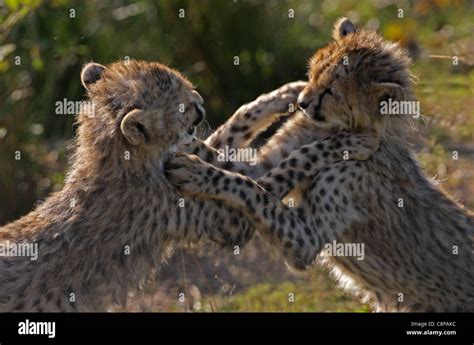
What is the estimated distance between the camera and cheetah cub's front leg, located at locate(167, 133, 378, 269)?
6320mm

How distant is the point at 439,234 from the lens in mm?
6766

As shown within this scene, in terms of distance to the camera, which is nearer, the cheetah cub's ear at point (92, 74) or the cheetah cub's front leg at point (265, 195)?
the cheetah cub's front leg at point (265, 195)

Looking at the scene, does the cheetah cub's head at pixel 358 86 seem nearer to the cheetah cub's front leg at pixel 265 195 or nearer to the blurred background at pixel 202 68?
the cheetah cub's front leg at pixel 265 195

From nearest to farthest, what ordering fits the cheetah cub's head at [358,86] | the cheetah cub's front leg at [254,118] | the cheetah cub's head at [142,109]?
the cheetah cub's head at [142,109], the cheetah cub's head at [358,86], the cheetah cub's front leg at [254,118]

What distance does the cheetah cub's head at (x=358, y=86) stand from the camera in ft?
21.3

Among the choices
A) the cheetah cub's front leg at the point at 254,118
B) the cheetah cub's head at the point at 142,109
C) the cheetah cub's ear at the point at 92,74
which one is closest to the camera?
the cheetah cub's head at the point at 142,109

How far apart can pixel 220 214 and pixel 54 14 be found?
430 centimetres

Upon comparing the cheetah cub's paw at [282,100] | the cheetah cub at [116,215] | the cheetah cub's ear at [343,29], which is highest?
the cheetah cub's ear at [343,29]

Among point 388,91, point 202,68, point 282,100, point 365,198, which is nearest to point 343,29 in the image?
point 282,100

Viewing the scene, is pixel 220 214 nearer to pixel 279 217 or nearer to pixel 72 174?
pixel 279 217

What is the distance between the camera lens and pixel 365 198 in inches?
262

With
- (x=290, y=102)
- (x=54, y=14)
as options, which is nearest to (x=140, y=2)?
(x=54, y=14)

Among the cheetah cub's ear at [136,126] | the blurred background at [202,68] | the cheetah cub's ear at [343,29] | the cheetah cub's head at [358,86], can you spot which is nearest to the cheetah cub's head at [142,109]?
the cheetah cub's ear at [136,126]

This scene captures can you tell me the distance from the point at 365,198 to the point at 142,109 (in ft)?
4.77
